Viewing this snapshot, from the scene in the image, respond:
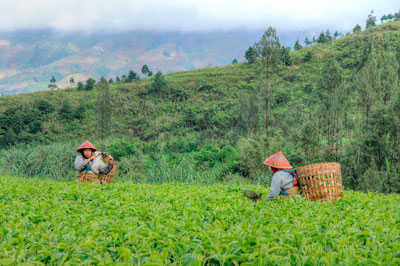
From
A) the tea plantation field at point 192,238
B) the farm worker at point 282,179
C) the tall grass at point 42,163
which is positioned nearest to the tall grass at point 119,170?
the tall grass at point 42,163

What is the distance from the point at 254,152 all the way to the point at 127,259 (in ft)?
47.6

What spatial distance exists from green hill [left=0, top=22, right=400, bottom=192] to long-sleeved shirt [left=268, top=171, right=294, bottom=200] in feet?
19.7

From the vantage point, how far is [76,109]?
42.5 metres

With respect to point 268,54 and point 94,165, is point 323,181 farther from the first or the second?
point 268,54

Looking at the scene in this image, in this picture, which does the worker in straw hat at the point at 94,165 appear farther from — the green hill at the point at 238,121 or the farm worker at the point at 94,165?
the green hill at the point at 238,121

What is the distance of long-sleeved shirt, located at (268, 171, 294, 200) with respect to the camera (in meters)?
6.19

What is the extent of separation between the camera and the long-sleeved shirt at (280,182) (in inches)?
244

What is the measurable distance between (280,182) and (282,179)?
0.07 meters

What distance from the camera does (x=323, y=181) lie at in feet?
19.7

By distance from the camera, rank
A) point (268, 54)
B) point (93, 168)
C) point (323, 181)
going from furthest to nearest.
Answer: point (268, 54), point (93, 168), point (323, 181)

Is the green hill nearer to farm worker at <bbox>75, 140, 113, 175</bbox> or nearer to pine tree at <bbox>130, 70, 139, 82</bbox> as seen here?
farm worker at <bbox>75, 140, 113, 175</bbox>

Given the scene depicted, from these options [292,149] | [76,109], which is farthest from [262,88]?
[76,109]

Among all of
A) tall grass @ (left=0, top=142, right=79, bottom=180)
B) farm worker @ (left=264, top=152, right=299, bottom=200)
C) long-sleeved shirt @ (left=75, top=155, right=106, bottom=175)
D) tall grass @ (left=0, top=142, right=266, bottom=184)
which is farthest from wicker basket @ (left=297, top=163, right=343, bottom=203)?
tall grass @ (left=0, top=142, right=79, bottom=180)

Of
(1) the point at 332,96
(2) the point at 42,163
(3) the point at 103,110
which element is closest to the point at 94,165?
(2) the point at 42,163
